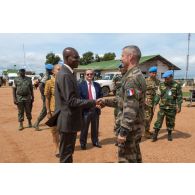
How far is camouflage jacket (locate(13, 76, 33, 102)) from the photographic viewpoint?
759cm

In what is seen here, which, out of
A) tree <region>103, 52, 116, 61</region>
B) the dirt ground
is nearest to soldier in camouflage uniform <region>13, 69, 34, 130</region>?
the dirt ground

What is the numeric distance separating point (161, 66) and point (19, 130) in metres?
29.4

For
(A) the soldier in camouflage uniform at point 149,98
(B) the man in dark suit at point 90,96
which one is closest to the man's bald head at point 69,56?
(B) the man in dark suit at point 90,96

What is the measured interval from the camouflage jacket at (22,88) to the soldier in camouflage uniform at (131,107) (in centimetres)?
495

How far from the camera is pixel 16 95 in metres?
7.77

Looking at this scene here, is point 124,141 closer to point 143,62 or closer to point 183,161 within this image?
point 183,161

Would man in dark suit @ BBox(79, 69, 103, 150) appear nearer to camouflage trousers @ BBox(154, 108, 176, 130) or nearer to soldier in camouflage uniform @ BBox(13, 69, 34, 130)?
camouflage trousers @ BBox(154, 108, 176, 130)

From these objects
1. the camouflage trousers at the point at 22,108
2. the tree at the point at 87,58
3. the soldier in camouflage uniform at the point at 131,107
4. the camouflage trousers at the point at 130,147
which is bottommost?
the camouflage trousers at the point at 22,108

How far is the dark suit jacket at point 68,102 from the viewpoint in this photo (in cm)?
316

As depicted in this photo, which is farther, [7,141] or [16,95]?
[16,95]

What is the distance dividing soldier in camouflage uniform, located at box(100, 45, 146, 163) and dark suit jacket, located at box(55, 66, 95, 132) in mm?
542

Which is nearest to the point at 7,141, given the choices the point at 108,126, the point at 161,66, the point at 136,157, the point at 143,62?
the point at 108,126

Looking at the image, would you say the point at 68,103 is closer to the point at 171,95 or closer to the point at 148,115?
the point at 171,95

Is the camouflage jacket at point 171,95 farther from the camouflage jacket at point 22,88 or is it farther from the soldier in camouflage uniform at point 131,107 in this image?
the camouflage jacket at point 22,88
